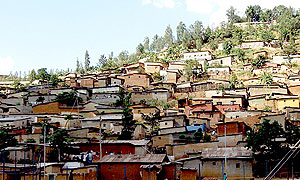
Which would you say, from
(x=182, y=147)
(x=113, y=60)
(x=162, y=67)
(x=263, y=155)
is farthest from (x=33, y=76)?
(x=263, y=155)

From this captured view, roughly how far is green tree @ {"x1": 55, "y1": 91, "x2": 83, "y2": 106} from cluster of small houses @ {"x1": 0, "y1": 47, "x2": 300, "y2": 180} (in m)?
0.62

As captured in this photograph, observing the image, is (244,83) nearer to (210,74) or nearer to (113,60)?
(210,74)

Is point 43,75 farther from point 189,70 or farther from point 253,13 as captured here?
point 253,13

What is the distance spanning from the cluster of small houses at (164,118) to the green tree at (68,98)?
618 millimetres

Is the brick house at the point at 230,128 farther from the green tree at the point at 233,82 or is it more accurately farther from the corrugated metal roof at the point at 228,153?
the green tree at the point at 233,82

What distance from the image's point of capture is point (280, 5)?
92188 mm

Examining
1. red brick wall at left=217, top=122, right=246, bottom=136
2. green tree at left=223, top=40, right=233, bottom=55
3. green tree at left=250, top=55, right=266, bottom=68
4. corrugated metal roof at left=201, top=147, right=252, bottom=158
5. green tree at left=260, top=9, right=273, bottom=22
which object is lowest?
corrugated metal roof at left=201, top=147, right=252, bottom=158

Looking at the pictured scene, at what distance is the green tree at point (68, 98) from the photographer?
42344mm

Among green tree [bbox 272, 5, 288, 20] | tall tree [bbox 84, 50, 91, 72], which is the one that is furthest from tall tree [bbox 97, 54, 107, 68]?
green tree [bbox 272, 5, 288, 20]

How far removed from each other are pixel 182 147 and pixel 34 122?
17755 mm

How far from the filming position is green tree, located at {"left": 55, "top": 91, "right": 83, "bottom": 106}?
139ft

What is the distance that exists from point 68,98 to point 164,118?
44.2 feet

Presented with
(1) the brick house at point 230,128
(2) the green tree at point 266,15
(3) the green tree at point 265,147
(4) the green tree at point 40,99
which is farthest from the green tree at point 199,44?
(3) the green tree at point 265,147

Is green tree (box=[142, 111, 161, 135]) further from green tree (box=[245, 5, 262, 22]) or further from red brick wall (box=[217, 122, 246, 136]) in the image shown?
green tree (box=[245, 5, 262, 22])
